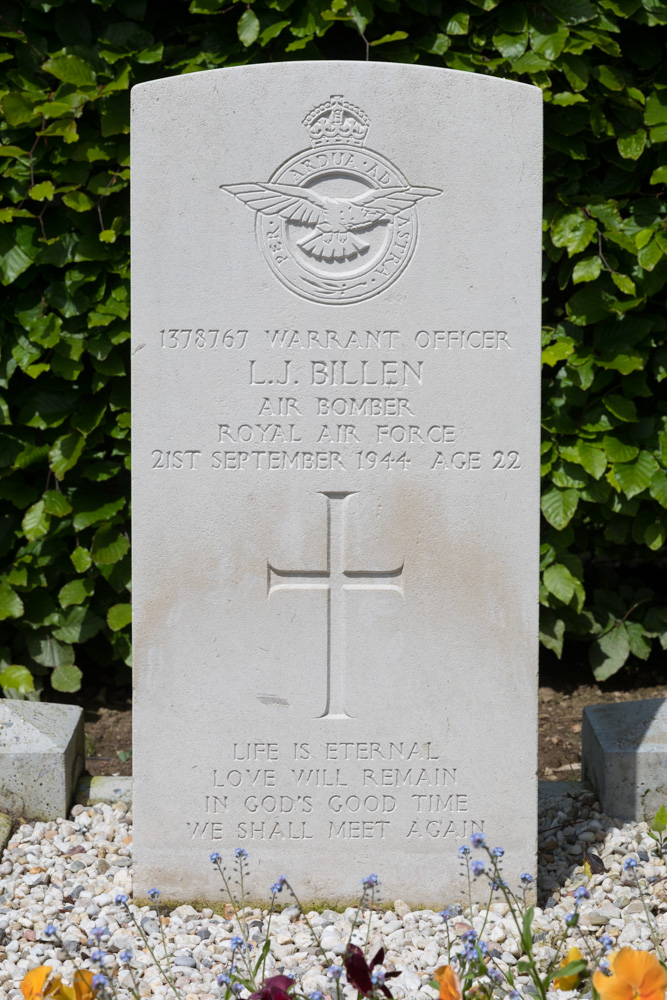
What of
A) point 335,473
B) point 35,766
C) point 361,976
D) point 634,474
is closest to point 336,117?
point 335,473

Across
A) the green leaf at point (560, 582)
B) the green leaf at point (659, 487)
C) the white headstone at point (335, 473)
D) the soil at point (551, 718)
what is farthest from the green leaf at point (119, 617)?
the green leaf at point (659, 487)

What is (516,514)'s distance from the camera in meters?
2.74

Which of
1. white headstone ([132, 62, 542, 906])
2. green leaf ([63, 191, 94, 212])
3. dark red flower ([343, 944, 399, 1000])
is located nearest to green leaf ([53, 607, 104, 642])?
white headstone ([132, 62, 542, 906])

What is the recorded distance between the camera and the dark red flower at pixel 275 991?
144 cm

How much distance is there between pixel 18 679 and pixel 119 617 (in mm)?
459

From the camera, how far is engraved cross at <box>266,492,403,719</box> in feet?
9.12

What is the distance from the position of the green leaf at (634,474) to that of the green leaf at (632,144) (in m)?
1.10

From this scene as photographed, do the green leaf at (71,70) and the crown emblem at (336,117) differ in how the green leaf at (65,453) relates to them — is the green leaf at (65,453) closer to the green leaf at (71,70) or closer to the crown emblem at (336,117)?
the green leaf at (71,70)

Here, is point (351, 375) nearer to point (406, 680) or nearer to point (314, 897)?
point (406, 680)

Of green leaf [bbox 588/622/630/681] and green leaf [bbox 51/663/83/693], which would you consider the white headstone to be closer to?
green leaf [bbox 51/663/83/693]

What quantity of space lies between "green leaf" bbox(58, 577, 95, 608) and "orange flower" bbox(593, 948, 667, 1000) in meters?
3.01

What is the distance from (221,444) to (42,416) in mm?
1448

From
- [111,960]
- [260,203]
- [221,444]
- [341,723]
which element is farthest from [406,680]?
[260,203]

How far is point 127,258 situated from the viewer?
12.5 ft
